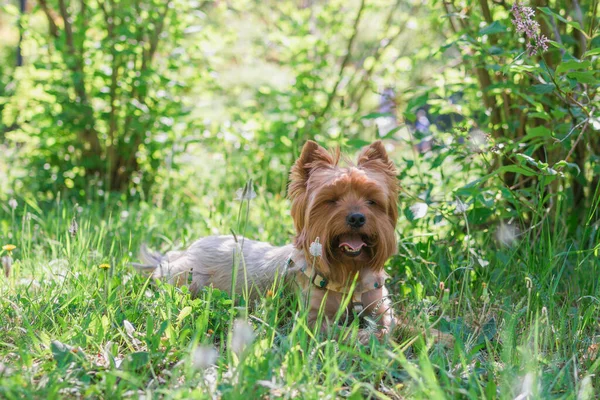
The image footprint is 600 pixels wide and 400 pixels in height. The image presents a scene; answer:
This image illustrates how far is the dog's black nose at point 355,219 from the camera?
334 centimetres

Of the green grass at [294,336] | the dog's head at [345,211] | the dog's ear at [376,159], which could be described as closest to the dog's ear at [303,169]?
the dog's head at [345,211]

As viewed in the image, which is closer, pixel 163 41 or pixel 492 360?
pixel 492 360

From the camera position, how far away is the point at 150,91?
6.59 m

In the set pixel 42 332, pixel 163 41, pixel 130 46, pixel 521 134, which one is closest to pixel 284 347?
pixel 42 332

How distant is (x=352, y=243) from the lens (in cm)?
341

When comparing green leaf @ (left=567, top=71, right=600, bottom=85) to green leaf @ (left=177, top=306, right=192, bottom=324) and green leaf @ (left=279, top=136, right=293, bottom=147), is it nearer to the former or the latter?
green leaf @ (left=177, top=306, right=192, bottom=324)

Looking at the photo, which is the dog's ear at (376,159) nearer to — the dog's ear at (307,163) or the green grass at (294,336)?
the dog's ear at (307,163)

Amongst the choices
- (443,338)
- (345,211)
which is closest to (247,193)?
(345,211)

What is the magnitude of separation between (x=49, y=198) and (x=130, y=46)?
172 cm

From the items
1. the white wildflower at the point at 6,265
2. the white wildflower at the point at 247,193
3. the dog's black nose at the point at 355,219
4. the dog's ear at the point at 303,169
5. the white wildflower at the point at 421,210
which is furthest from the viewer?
the white wildflower at the point at 6,265

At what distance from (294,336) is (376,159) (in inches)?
51.9

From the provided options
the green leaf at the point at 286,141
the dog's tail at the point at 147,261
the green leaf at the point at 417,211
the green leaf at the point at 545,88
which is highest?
the green leaf at the point at 545,88

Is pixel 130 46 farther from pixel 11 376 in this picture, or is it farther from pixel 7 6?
pixel 11 376

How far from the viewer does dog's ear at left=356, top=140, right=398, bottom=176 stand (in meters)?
3.63
